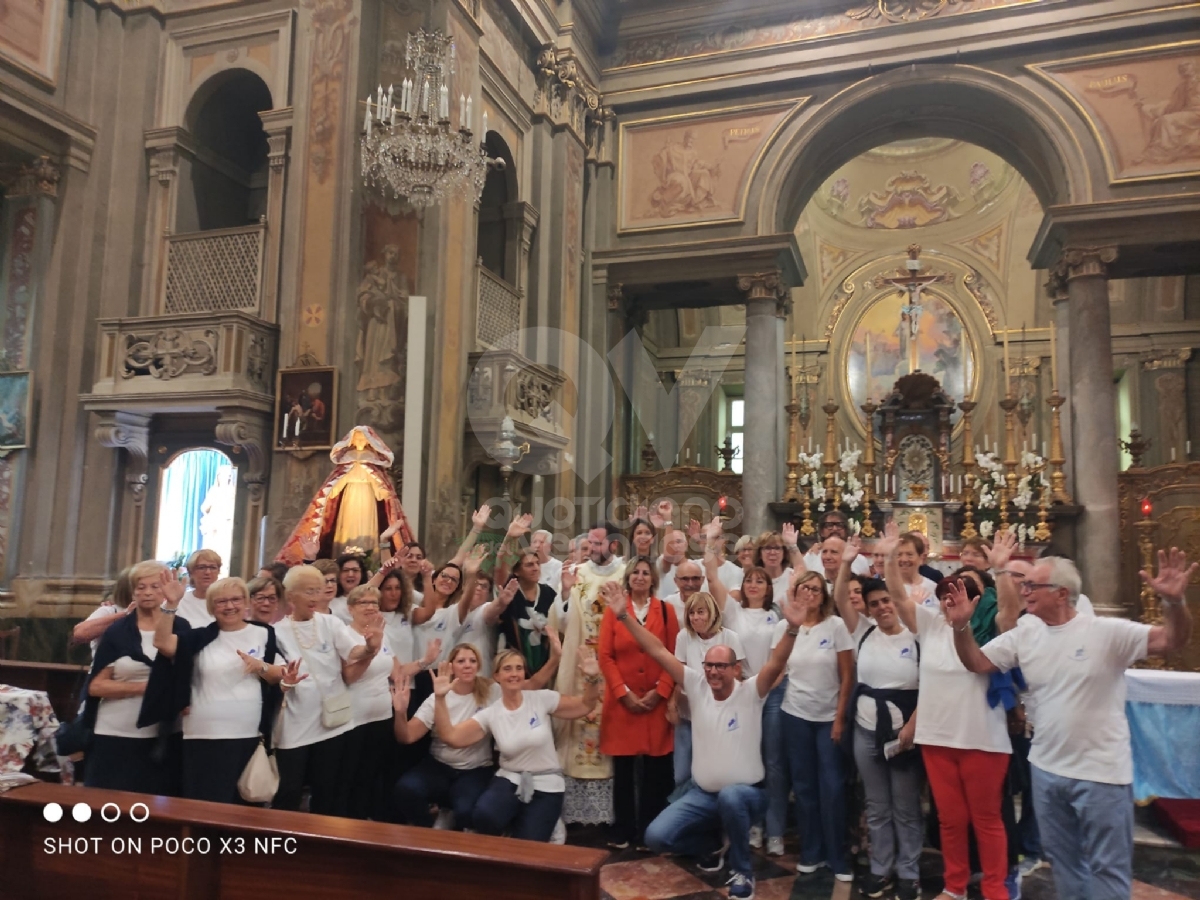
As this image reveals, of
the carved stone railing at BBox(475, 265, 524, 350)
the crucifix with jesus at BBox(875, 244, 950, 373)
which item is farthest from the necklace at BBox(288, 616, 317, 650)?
the crucifix with jesus at BBox(875, 244, 950, 373)

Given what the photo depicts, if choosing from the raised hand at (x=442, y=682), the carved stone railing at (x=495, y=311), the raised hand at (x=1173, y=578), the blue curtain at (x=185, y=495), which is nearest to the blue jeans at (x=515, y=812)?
the raised hand at (x=442, y=682)

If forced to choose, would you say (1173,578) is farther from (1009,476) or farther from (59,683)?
(1009,476)

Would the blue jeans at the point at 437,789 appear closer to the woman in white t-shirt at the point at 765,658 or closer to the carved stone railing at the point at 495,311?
the woman in white t-shirt at the point at 765,658

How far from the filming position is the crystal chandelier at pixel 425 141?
7.85 m

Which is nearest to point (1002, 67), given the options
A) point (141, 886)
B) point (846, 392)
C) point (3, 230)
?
point (846, 392)

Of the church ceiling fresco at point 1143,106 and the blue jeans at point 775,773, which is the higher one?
the church ceiling fresco at point 1143,106

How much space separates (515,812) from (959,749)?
2.19 meters

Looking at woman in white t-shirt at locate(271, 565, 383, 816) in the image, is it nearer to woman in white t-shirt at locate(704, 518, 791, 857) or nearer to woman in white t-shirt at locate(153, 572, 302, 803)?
woman in white t-shirt at locate(153, 572, 302, 803)

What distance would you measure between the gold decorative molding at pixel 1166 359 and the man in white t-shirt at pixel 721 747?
1636 cm

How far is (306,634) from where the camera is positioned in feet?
14.6

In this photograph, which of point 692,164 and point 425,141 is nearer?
point 425,141

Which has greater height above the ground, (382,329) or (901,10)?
(901,10)

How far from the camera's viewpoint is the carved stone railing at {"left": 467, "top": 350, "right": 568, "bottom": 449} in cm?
1005

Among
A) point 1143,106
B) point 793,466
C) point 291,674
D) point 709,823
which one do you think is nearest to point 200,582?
point 291,674
